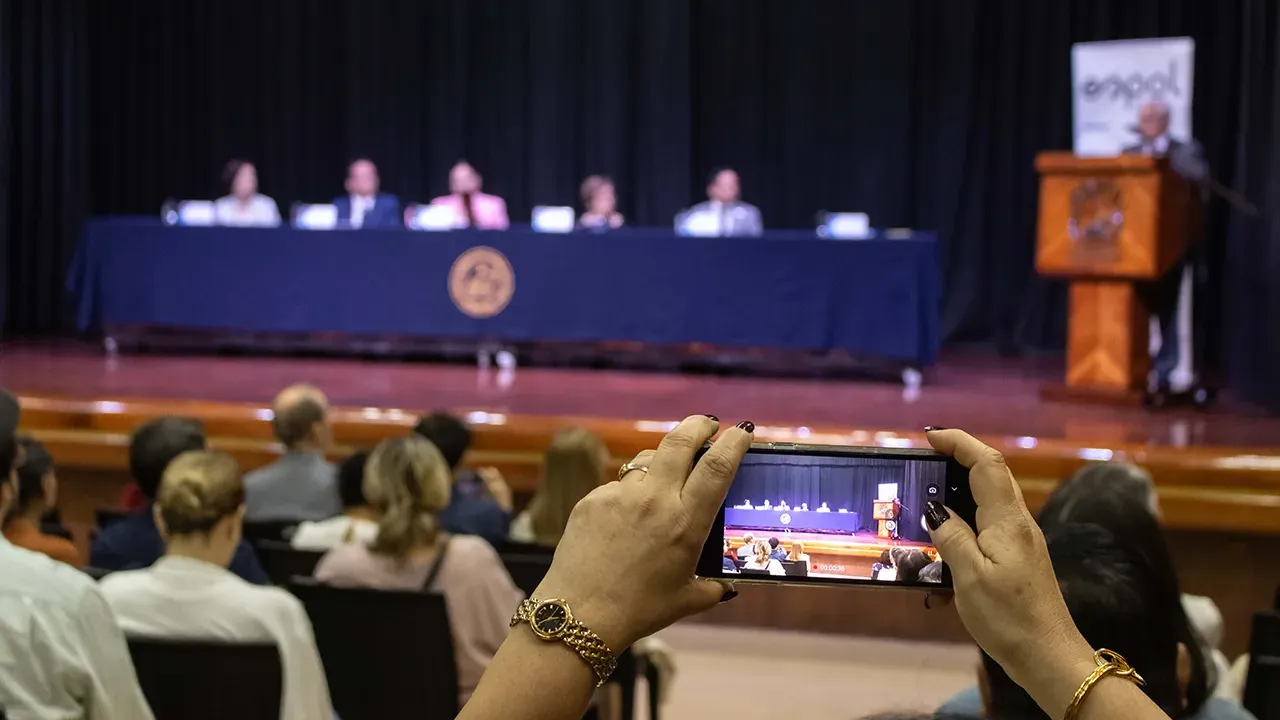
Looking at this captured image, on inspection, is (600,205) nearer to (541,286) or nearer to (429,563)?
(541,286)

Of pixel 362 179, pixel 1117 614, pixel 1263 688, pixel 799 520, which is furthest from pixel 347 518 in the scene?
pixel 362 179

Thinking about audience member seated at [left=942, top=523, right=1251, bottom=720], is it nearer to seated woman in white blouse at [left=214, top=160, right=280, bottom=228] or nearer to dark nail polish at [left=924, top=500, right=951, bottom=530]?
dark nail polish at [left=924, top=500, right=951, bottom=530]

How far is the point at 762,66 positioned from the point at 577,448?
6.57m

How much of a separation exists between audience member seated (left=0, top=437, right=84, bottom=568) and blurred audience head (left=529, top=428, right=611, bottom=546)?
3.42 ft

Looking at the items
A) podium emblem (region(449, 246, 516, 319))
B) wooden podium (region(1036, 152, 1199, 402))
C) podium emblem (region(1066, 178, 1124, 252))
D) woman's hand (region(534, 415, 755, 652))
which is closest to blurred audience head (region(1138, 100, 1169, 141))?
wooden podium (region(1036, 152, 1199, 402))

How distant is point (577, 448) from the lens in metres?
3.42

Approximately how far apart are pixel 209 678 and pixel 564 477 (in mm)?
1376

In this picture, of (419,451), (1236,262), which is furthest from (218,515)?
(1236,262)

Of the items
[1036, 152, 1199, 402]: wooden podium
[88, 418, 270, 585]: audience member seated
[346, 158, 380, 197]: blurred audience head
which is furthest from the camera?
[346, 158, 380, 197]: blurred audience head

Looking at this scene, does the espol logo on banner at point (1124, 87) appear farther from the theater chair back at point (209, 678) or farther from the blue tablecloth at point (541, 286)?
the theater chair back at point (209, 678)

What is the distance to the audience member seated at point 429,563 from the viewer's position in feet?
9.15

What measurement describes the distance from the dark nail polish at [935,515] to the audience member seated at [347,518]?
2.47 meters

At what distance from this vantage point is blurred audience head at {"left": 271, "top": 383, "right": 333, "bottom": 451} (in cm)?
388

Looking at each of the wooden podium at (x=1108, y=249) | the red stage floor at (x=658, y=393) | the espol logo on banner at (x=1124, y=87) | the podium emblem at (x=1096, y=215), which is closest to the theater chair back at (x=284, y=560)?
the red stage floor at (x=658, y=393)
